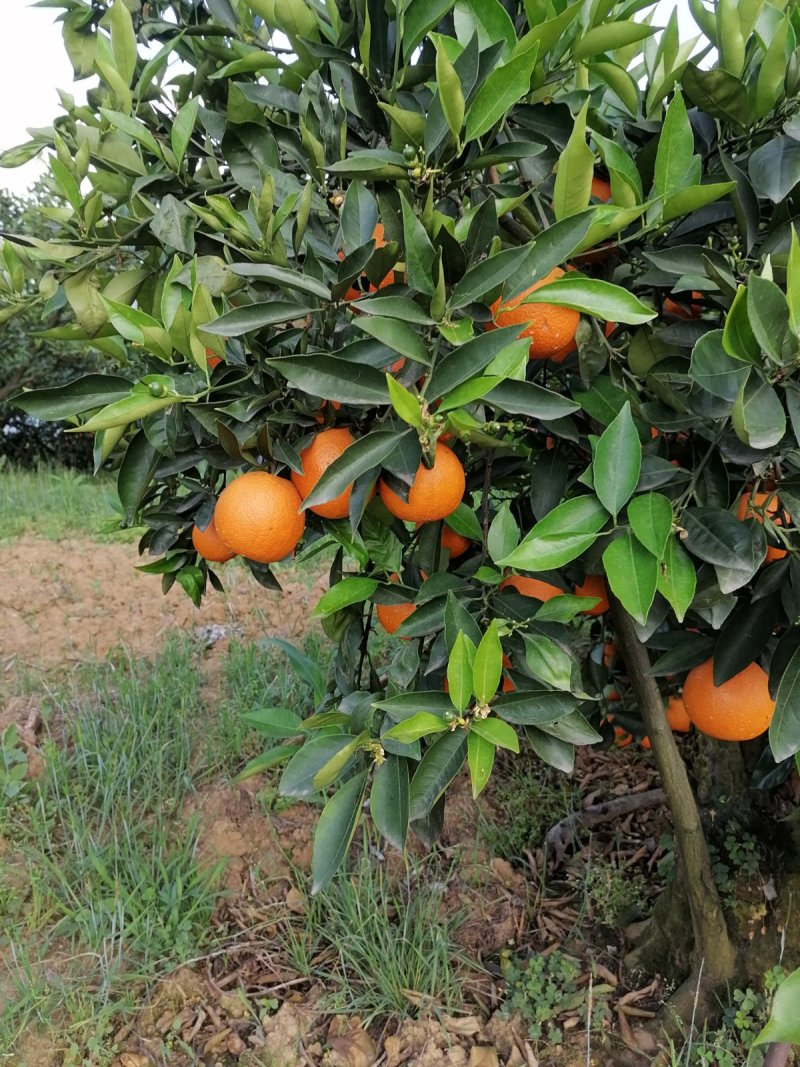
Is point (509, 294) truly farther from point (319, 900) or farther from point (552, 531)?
point (319, 900)

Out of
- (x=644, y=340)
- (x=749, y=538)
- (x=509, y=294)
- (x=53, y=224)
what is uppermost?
(x=53, y=224)

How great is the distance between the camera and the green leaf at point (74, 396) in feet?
2.65

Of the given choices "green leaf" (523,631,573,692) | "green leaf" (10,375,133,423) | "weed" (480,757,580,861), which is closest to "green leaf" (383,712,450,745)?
"green leaf" (523,631,573,692)

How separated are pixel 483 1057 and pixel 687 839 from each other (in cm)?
52

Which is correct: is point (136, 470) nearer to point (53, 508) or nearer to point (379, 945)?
point (379, 945)

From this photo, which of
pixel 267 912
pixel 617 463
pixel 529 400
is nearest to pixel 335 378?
pixel 529 400

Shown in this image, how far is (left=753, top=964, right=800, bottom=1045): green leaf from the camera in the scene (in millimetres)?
448

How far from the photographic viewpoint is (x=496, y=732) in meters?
0.76

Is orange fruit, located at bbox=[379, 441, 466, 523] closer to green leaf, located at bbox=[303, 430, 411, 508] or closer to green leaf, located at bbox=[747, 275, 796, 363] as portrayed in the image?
green leaf, located at bbox=[303, 430, 411, 508]

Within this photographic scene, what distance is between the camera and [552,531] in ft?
2.53

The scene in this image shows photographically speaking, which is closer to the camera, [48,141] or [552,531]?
[552,531]

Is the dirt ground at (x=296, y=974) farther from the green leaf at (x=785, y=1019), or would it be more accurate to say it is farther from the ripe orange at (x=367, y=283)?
the ripe orange at (x=367, y=283)

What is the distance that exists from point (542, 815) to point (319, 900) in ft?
1.95

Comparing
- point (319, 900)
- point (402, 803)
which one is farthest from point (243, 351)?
point (319, 900)
